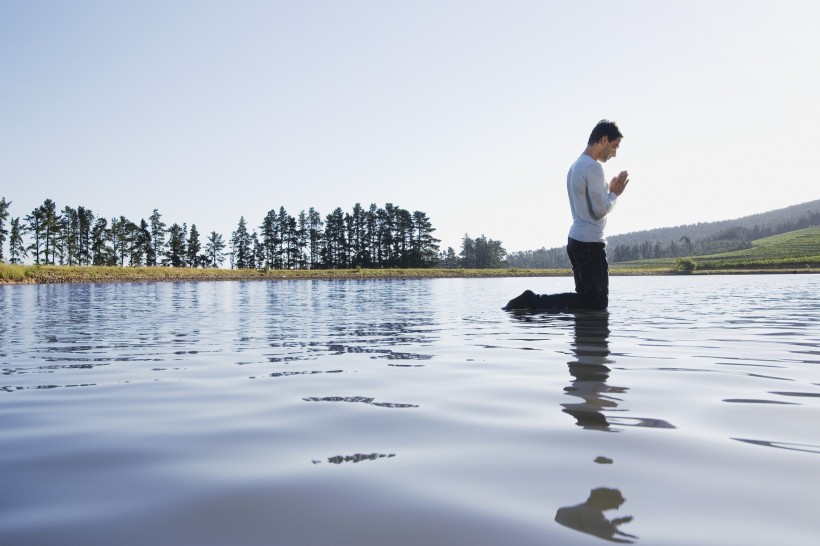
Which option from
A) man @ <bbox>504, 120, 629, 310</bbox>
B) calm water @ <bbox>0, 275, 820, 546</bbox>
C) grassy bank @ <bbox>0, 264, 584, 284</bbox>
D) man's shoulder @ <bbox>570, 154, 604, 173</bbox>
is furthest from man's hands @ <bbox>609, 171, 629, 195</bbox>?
grassy bank @ <bbox>0, 264, 584, 284</bbox>

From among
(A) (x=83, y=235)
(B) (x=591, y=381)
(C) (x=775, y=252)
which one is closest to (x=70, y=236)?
(A) (x=83, y=235)

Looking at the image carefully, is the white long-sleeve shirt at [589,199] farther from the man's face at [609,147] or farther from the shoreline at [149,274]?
the shoreline at [149,274]

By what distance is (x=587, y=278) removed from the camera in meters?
9.41

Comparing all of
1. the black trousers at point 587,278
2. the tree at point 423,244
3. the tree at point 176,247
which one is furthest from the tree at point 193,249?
the black trousers at point 587,278

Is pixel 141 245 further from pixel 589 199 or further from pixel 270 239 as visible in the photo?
pixel 589 199

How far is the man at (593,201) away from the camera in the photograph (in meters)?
8.95

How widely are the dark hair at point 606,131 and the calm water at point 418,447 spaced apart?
468 cm

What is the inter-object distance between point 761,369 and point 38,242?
109342 millimetres

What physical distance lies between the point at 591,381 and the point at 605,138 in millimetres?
6457

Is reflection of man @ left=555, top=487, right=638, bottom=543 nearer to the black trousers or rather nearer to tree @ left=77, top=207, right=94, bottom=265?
the black trousers

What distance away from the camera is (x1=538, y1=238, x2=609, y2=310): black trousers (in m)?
9.16

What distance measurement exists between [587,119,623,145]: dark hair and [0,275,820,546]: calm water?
4.68 metres

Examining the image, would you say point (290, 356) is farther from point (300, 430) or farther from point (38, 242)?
point (38, 242)

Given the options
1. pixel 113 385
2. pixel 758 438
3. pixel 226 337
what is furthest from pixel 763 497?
pixel 226 337
